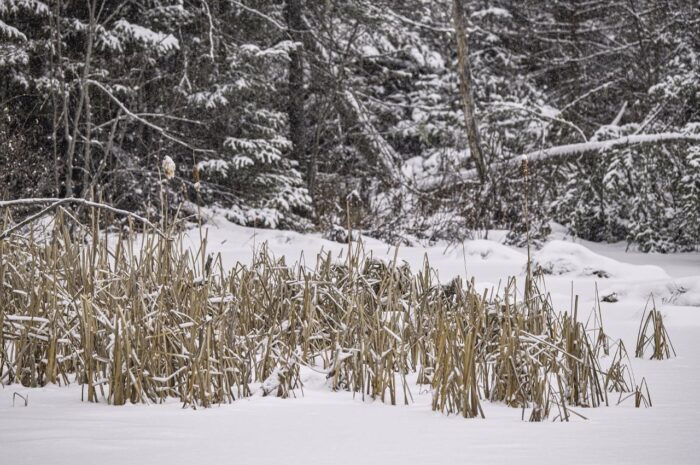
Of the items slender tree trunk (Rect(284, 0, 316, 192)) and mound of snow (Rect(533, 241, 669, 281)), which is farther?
slender tree trunk (Rect(284, 0, 316, 192))

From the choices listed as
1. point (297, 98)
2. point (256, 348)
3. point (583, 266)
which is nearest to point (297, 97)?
point (297, 98)

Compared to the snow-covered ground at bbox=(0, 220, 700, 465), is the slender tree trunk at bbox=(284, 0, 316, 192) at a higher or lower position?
higher

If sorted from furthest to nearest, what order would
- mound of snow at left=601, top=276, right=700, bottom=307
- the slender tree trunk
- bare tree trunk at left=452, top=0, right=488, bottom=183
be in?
the slender tree trunk → bare tree trunk at left=452, top=0, right=488, bottom=183 → mound of snow at left=601, top=276, right=700, bottom=307

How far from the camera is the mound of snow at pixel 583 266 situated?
557 cm

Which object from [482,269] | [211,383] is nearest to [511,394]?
[211,383]

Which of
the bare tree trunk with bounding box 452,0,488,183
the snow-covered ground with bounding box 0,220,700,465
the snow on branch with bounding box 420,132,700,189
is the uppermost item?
the bare tree trunk with bounding box 452,0,488,183

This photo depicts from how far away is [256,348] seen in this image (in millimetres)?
2660

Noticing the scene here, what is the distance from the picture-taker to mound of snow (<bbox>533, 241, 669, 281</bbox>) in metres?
5.57

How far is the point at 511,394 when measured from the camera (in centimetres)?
242

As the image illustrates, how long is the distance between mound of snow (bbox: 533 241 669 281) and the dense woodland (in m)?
Result: 1.91

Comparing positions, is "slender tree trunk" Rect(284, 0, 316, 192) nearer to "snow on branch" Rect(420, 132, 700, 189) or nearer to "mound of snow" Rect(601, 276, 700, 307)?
"snow on branch" Rect(420, 132, 700, 189)

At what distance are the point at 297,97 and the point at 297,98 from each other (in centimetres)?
2

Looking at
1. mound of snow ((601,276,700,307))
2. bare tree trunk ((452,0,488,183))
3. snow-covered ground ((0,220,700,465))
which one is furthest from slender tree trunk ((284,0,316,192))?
snow-covered ground ((0,220,700,465))

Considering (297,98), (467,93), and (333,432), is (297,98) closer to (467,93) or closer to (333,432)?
(467,93)
